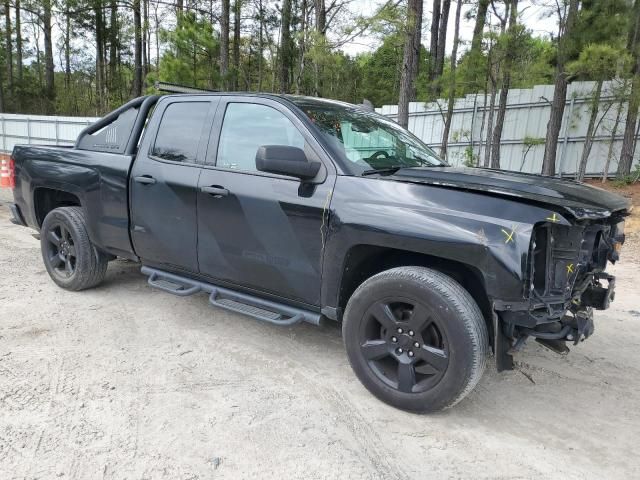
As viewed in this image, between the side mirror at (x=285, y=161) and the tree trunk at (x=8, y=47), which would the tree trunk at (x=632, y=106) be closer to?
the side mirror at (x=285, y=161)

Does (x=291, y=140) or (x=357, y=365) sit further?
(x=291, y=140)

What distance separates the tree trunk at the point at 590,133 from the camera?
11.6 meters

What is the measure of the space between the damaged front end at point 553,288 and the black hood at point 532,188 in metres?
0.09

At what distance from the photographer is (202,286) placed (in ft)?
12.7

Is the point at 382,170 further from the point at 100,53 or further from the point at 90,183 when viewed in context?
the point at 100,53

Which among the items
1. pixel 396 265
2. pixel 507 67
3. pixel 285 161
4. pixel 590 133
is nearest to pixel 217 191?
pixel 285 161

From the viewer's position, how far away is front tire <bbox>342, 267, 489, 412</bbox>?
2.66m

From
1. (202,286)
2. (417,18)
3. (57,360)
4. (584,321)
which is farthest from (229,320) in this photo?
(417,18)

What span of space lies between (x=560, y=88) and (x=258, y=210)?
10.6 m

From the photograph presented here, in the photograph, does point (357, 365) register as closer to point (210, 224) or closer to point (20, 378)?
point (210, 224)

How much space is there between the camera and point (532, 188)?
2.79m

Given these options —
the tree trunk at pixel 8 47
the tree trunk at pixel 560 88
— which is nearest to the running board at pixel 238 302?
the tree trunk at pixel 560 88

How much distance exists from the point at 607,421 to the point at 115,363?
3.17 meters

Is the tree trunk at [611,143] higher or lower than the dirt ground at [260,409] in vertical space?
higher
